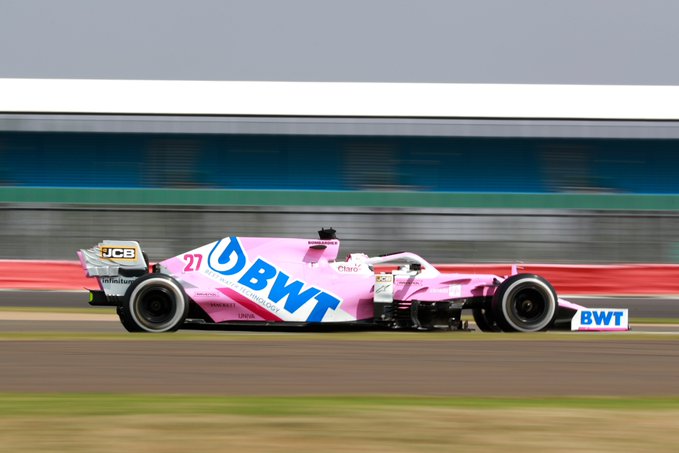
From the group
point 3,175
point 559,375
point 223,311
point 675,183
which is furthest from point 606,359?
point 3,175

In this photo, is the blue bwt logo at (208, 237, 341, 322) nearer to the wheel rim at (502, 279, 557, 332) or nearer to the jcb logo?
the jcb logo

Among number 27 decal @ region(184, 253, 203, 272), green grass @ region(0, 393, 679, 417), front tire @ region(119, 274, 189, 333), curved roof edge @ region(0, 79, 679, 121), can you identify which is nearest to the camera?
green grass @ region(0, 393, 679, 417)

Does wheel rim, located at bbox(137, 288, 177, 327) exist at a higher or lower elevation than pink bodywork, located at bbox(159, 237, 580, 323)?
lower

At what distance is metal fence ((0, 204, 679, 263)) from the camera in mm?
24938

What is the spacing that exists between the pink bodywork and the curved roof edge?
60.2 ft

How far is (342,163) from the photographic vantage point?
30156mm

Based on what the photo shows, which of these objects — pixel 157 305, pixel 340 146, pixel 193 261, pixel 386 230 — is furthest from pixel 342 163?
pixel 157 305

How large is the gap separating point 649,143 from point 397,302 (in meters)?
20.4

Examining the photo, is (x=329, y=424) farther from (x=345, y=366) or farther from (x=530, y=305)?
(x=530, y=305)

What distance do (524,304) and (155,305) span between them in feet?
15.1

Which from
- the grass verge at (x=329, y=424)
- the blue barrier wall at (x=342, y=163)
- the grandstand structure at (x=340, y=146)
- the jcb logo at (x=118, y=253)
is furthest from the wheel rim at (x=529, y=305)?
the blue barrier wall at (x=342, y=163)

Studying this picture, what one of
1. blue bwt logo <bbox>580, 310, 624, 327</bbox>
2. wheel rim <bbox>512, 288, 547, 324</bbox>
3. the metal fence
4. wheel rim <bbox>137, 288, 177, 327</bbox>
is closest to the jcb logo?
wheel rim <bbox>137, 288, 177, 327</bbox>

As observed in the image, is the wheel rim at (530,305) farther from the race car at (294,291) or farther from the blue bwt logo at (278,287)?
the blue bwt logo at (278,287)

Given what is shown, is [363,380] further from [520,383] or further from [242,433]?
[242,433]
